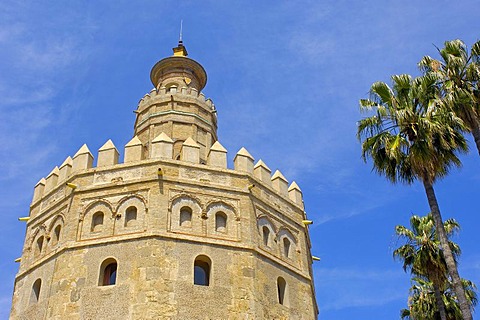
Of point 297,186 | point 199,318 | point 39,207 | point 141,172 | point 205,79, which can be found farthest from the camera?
point 205,79

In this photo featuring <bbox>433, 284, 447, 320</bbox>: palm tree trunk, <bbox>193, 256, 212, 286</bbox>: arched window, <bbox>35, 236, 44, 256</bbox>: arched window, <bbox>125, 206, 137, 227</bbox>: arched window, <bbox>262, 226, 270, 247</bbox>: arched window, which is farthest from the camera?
<bbox>433, 284, 447, 320</bbox>: palm tree trunk

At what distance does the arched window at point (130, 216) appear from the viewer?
17281 mm

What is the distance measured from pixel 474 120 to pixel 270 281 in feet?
25.2

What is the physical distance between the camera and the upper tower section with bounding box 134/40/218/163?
22.7 m

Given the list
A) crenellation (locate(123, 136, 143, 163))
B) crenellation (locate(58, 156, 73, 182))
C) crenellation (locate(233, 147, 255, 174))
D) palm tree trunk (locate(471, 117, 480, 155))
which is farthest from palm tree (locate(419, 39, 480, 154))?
crenellation (locate(58, 156, 73, 182))

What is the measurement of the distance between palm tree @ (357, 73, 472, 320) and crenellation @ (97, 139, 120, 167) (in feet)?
27.1

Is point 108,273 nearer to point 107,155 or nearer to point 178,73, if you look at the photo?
point 107,155

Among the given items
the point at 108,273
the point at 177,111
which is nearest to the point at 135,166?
the point at 108,273

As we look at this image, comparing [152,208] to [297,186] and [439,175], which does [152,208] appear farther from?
[439,175]

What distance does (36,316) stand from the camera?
16.8 meters

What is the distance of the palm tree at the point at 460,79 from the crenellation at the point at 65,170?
12.0 meters

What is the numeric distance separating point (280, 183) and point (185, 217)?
435cm

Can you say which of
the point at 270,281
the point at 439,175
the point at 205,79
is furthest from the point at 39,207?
the point at 439,175

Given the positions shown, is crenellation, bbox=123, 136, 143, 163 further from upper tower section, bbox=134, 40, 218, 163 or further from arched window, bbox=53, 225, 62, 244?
arched window, bbox=53, 225, 62, 244
